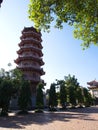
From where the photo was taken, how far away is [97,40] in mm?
15422

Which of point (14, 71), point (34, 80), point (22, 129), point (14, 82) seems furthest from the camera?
point (34, 80)

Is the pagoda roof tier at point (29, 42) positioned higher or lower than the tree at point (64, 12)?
higher

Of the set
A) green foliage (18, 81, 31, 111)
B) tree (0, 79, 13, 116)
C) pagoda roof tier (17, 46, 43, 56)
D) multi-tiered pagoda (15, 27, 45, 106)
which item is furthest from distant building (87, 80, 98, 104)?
tree (0, 79, 13, 116)

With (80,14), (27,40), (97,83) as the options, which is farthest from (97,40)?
(97,83)

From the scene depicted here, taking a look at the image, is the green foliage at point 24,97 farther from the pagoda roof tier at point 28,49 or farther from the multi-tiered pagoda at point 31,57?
the pagoda roof tier at point 28,49

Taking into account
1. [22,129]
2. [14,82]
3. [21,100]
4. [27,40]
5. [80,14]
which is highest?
[27,40]

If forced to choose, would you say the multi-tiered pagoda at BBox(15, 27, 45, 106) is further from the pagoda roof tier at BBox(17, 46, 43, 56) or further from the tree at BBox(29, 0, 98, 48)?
the tree at BBox(29, 0, 98, 48)

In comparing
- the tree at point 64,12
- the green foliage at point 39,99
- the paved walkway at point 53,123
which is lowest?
the paved walkway at point 53,123

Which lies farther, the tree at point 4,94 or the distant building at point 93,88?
the distant building at point 93,88

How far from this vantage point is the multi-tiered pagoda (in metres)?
53.6

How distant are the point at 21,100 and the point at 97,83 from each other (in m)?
59.6

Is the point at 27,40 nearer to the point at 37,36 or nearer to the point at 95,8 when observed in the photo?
the point at 37,36

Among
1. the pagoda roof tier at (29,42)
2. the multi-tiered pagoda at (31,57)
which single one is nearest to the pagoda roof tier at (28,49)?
the multi-tiered pagoda at (31,57)

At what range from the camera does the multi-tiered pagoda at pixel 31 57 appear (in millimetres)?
53616
